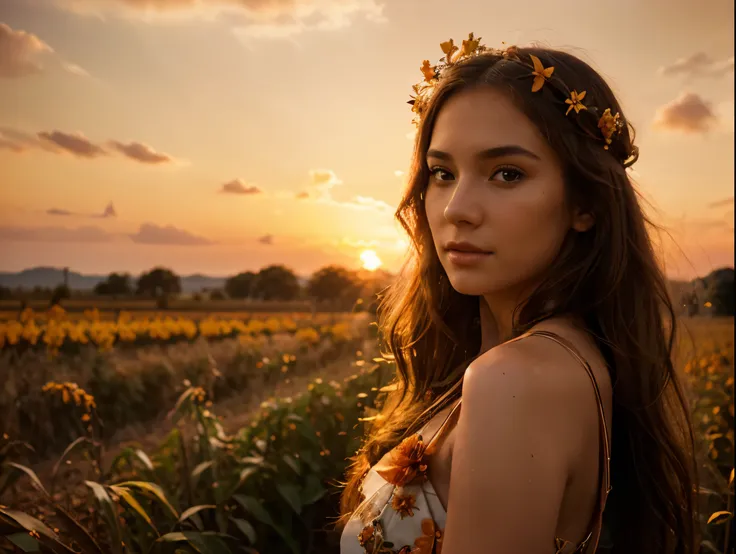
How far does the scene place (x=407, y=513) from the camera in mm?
1342

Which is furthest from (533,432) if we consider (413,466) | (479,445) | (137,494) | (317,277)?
(317,277)

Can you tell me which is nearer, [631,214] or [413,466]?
[413,466]

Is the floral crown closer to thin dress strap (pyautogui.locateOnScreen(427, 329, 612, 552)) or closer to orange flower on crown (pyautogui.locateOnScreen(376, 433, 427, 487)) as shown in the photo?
thin dress strap (pyautogui.locateOnScreen(427, 329, 612, 552))

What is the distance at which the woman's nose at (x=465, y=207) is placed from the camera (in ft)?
4.39

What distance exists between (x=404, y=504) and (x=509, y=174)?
0.82 metres

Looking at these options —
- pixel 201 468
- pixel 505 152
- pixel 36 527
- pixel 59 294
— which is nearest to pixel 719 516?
pixel 505 152

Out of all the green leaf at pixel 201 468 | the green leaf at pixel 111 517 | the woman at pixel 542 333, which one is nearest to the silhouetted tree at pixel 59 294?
the green leaf at pixel 201 468

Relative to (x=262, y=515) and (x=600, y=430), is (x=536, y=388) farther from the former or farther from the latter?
(x=262, y=515)

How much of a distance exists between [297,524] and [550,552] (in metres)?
2.04

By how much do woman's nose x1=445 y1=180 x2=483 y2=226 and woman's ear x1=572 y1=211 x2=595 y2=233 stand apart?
0.96 ft

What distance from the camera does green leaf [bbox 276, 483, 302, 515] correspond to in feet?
8.45

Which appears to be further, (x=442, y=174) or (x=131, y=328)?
(x=131, y=328)

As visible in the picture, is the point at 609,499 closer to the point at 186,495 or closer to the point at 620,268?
the point at 620,268

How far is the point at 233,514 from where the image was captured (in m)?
2.80
